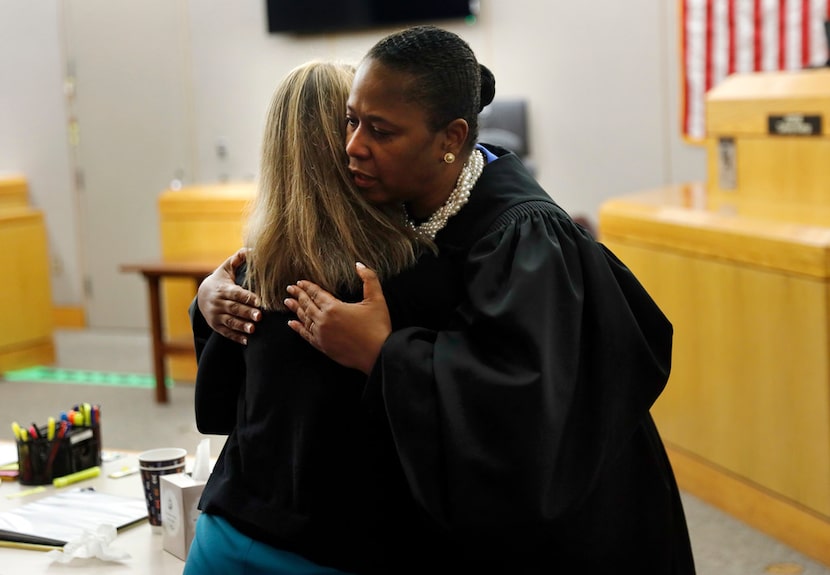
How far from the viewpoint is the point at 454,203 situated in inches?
67.1

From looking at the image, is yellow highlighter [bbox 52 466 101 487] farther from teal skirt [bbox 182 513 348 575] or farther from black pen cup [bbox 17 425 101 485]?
teal skirt [bbox 182 513 348 575]

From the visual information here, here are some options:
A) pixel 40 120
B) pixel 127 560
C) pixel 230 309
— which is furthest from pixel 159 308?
pixel 230 309

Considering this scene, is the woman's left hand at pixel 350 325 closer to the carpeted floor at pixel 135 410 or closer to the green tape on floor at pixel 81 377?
the carpeted floor at pixel 135 410

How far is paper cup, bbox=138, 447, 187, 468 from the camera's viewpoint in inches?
89.4

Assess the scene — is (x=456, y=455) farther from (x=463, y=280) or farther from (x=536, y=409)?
(x=463, y=280)

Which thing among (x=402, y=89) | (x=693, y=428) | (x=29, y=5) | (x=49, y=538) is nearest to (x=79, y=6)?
(x=29, y=5)

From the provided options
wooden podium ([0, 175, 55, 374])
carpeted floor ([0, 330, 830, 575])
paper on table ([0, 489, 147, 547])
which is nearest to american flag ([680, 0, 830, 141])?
carpeted floor ([0, 330, 830, 575])

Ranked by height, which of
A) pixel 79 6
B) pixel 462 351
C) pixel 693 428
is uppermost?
pixel 79 6

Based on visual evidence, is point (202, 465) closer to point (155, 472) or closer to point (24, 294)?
point (155, 472)

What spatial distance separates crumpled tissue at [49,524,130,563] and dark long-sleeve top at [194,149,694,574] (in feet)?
1.36

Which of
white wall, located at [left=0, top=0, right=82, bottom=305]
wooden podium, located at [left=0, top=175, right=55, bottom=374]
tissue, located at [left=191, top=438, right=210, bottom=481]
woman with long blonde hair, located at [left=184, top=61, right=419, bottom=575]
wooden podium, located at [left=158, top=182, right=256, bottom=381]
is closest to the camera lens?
woman with long blonde hair, located at [left=184, top=61, right=419, bottom=575]

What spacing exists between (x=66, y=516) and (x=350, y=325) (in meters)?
1.07

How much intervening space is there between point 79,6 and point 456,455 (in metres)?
6.84

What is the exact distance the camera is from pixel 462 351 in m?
1.56
